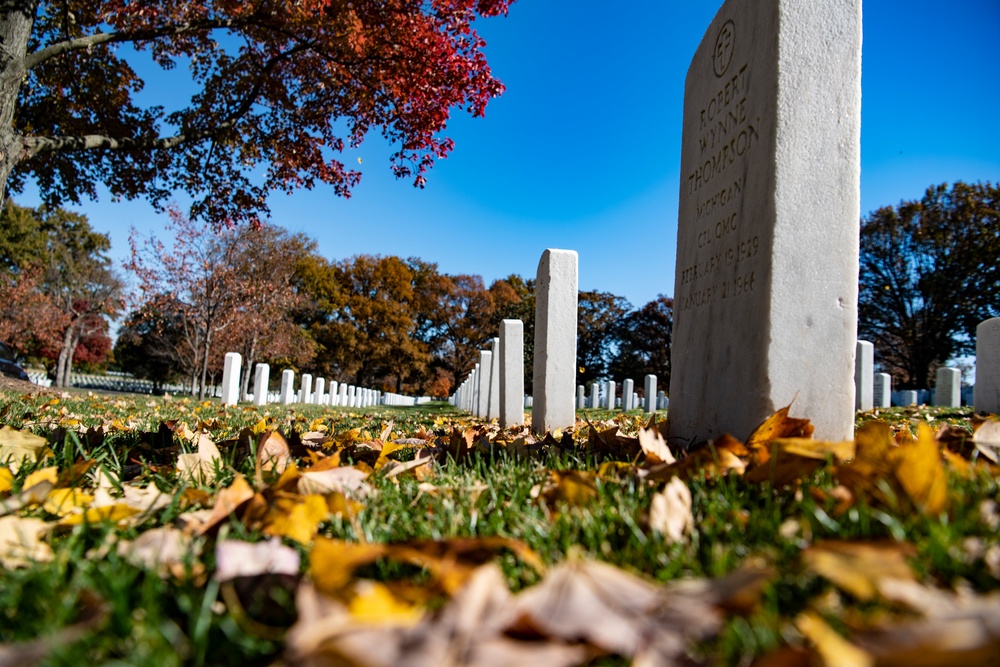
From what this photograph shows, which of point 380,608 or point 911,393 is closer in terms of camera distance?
point 380,608

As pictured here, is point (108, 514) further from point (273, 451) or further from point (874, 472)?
point (874, 472)

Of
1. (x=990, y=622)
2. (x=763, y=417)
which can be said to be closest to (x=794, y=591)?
(x=990, y=622)

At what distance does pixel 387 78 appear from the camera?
9.21m

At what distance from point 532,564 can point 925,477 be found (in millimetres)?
831

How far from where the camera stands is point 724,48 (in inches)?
124

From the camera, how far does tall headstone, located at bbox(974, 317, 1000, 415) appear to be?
10852 millimetres

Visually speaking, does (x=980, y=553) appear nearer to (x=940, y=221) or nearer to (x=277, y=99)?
(x=277, y=99)

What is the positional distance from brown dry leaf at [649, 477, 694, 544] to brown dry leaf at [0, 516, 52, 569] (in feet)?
4.21

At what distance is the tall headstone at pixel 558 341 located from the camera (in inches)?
280

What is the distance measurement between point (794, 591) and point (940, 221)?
4643 centimetres

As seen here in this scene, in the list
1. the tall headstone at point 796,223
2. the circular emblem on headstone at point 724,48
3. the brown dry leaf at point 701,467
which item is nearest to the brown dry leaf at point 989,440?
the tall headstone at point 796,223

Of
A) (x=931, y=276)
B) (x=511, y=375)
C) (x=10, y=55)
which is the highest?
(x=931, y=276)

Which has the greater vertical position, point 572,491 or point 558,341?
point 558,341

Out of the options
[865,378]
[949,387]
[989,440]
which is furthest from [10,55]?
[949,387]
